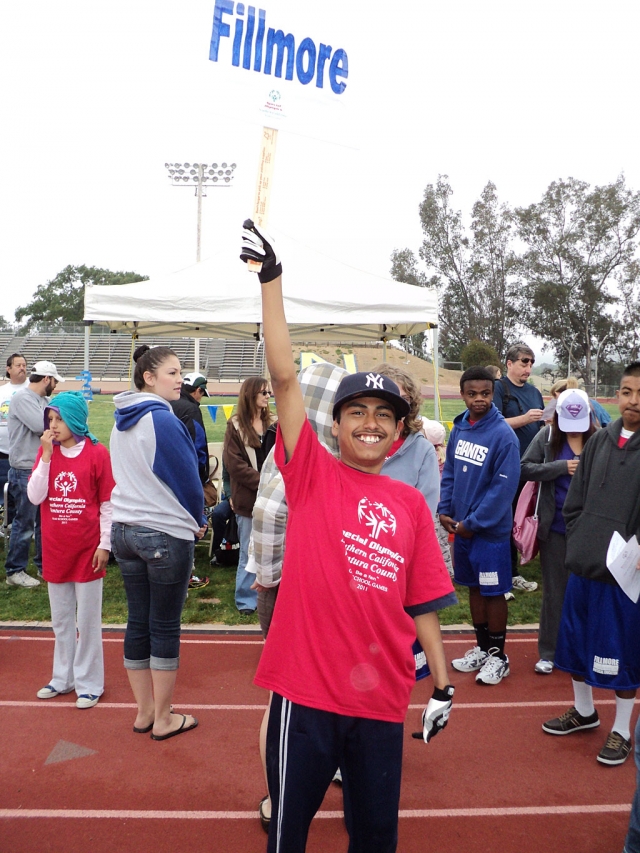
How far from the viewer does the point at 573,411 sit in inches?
183

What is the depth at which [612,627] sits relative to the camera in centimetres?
366

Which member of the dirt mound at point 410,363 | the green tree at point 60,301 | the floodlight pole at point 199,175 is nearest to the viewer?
the floodlight pole at point 199,175

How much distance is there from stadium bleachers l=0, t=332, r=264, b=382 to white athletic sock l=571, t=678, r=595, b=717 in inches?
1937

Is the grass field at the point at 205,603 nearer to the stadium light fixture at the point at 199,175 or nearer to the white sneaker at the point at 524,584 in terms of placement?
the white sneaker at the point at 524,584

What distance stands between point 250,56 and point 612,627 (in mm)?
3842

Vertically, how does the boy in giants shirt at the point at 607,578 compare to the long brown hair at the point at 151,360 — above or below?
below

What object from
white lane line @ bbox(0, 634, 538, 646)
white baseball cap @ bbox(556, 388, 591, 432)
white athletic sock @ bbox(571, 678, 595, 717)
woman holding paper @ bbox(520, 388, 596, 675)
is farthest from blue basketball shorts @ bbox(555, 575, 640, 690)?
white lane line @ bbox(0, 634, 538, 646)

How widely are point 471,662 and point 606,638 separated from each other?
1.48 meters

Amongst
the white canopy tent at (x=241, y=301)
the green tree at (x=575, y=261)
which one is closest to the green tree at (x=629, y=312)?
the green tree at (x=575, y=261)

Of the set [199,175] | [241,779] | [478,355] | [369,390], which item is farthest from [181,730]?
[478,355]

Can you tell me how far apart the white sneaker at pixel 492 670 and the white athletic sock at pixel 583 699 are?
727 millimetres

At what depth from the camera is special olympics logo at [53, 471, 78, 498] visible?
432 cm

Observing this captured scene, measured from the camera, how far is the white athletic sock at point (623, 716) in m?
3.74

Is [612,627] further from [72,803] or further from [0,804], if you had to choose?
[0,804]
